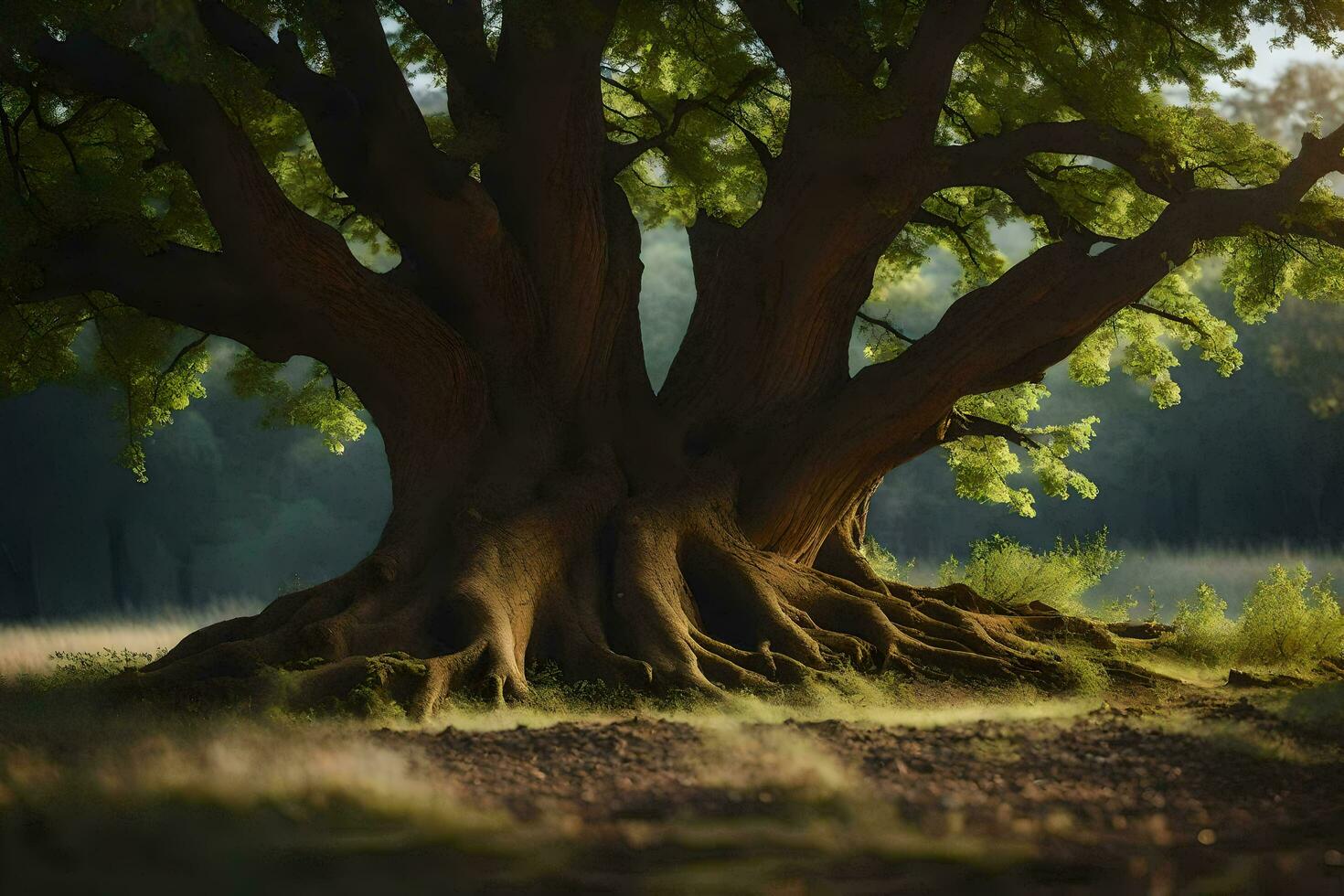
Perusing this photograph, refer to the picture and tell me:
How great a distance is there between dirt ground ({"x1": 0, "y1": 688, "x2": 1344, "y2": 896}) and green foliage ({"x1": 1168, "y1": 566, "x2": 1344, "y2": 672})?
240 inches

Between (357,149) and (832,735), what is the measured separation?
6.04 metres

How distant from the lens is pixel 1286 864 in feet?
15.8

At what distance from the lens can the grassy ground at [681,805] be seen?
458 centimetres

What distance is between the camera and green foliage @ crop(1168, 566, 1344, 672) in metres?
12.3

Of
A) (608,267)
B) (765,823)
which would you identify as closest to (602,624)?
(608,267)

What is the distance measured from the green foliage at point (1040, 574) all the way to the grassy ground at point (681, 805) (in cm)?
913

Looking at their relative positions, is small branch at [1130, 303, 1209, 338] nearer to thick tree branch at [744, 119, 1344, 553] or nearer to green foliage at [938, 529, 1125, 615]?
thick tree branch at [744, 119, 1344, 553]

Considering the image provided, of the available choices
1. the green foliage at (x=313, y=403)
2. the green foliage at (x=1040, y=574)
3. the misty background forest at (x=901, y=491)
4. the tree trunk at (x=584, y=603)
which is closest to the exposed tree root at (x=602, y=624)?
the tree trunk at (x=584, y=603)

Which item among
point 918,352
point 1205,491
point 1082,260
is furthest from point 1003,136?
point 1205,491

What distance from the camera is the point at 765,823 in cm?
511

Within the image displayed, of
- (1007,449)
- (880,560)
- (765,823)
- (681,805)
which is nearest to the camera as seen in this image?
(765,823)

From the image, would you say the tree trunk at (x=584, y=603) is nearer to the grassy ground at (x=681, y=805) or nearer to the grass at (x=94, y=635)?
the grassy ground at (x=681, y=805)

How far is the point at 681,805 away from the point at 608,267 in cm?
693

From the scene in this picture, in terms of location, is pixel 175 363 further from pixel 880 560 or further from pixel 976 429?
pixel 880 560
